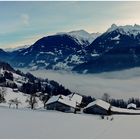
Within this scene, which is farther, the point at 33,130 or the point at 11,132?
the point at 33,130

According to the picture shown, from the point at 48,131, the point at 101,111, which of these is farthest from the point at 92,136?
the point at 101,111

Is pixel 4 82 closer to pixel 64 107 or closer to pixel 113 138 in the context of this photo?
pixel 64 107

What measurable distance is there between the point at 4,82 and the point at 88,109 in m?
107

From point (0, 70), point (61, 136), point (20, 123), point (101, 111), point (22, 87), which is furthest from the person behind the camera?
point (0, 70)

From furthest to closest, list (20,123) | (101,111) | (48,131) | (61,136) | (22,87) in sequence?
(22,87) → (101,111) → (20,123) → (48,131) → (61,136)

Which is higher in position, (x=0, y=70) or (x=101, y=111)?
(x=0, y=70)

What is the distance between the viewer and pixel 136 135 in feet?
93.9

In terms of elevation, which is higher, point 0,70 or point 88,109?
point 0,70

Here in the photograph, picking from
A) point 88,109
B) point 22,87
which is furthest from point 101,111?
point 22,87

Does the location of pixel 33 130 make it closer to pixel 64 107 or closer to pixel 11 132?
pixel 11 132

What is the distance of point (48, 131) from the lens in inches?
1124

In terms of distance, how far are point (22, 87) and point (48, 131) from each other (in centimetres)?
13994

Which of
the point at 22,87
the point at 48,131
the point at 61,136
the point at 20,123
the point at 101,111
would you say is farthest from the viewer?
the point at 22,87

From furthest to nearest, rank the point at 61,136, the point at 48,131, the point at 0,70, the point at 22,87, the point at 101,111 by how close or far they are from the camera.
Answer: the point at 0,70 → the point at 22,87 → the point at 101,111 → the point at 48,131 → the point at 61,136
